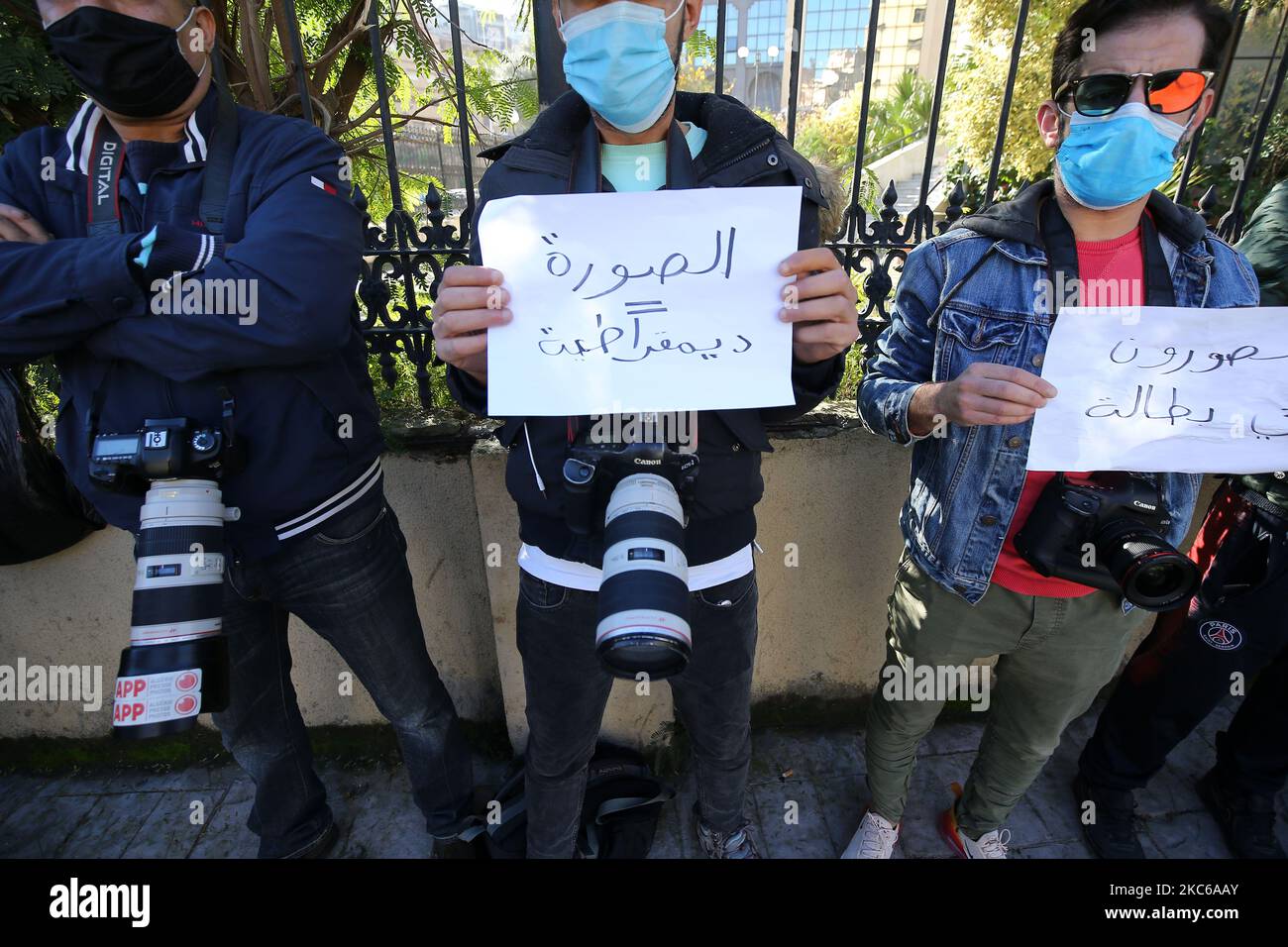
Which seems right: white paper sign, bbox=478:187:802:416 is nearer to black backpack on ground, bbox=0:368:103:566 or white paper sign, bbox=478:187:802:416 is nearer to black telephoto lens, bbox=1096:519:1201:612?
black telephoto lens, bbox=1096:519:1201:612

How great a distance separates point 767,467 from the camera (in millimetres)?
2516

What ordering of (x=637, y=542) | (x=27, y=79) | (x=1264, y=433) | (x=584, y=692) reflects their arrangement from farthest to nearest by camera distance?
1. (x=27, y=79)
2. (x=584, y=692)
3. (x=1264, y=433)
4. (x=637, y=542)

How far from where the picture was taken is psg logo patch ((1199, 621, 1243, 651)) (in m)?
2.25

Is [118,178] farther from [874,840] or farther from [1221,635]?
[1221,635]

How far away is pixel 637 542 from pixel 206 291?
110 centimetres

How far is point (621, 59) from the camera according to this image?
144cm

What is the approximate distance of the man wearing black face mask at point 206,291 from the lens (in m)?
1.47

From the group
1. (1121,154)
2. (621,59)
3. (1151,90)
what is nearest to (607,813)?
(621,59)

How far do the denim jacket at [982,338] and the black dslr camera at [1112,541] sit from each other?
0.14 metres

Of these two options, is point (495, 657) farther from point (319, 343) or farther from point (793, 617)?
point (319, 343)

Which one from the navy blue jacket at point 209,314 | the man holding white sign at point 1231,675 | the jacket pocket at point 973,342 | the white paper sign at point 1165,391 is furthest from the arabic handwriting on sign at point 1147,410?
the navy blue jacket at point 209,314

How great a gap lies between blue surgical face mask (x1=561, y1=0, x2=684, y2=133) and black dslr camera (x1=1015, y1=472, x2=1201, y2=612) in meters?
1.33

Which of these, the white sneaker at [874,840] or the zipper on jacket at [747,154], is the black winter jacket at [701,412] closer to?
the zipper on jacket at [747,154]
